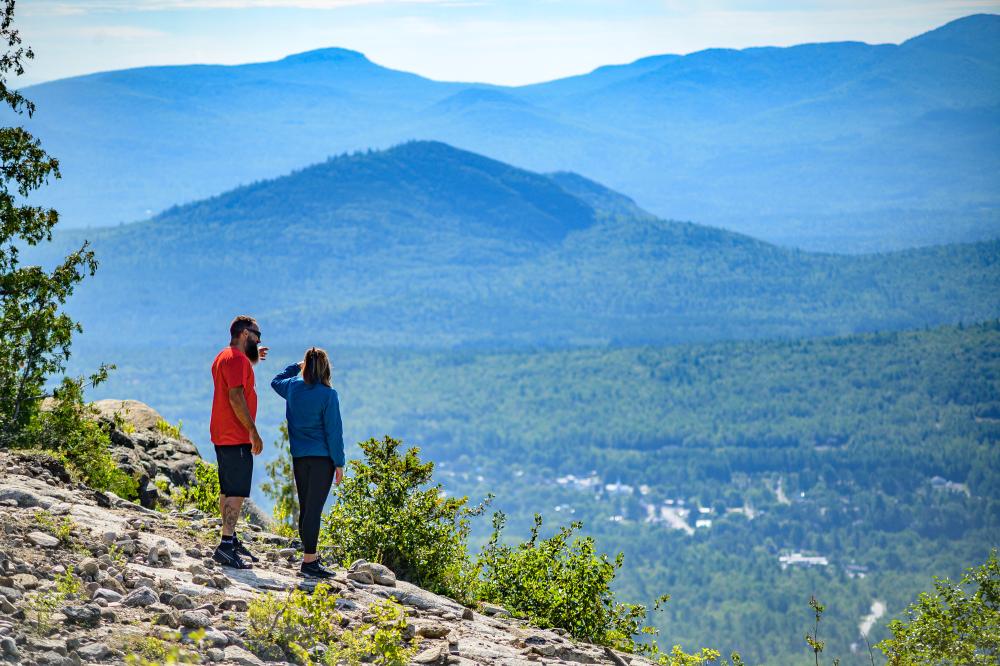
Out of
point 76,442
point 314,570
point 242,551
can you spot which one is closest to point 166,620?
point 314,570

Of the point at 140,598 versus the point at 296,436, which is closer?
the point at 140,598

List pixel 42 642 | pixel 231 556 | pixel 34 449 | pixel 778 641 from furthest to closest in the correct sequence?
pixel 778 641
pixel 34 449
pixel 231 556
pixel 42 642

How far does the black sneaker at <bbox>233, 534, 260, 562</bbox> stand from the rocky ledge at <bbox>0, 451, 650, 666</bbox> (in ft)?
0.41

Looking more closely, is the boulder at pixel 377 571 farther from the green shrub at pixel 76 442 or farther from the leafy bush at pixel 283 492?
the leafy bush at pixel 283 492

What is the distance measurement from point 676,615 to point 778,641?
18.0 meters

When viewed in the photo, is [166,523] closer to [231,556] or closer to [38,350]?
[231,556]

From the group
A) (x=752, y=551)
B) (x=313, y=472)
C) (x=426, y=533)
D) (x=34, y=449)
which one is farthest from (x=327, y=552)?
(x=752, y=551)

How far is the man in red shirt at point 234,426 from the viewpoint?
11.2m

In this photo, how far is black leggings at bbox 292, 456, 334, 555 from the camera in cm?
1120

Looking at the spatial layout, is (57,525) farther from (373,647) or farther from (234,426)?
(373,647)

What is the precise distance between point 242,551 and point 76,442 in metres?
2.75

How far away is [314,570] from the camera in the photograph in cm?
1127

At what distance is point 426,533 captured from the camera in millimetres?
12922

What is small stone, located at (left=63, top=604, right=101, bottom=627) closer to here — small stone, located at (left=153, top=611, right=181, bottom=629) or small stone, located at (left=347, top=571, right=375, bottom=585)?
small stone, located at (left=153, top=611, right=181, bottom=629)
